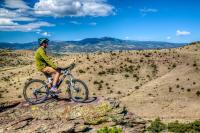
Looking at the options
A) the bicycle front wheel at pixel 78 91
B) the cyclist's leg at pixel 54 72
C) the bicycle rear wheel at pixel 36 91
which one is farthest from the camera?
the bicycle rear wheel at pixel 36 91

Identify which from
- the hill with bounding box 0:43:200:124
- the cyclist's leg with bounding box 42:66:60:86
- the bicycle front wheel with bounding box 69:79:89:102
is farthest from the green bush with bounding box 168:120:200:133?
the cyclist's leg with bounding box 42:66:60:86

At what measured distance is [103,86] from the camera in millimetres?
66500

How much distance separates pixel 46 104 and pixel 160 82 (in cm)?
5129

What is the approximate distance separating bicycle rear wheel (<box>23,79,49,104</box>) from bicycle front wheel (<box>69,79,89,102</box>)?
1451 mm

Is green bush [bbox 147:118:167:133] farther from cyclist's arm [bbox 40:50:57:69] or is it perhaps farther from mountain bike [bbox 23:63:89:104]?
cyclist's arm [bbox 40:50:57:69]

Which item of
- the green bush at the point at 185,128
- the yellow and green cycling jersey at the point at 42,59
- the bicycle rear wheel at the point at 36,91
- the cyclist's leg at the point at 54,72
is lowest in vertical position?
the green bush at the point at 185,128

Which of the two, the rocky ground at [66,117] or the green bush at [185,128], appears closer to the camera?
the rocky ground at [66,117]

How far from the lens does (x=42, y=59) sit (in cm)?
1753

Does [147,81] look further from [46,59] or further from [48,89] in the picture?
[46,59]

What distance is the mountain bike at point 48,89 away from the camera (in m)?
17.6

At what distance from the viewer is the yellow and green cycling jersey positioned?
1712 centimetres

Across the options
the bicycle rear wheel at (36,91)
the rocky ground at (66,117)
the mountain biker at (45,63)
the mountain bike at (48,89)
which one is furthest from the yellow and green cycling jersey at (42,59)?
the rocky ground at (66,117)

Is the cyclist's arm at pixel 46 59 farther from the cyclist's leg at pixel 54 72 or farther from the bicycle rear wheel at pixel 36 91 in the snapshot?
the bicycle rear wheel at pixel 36 91

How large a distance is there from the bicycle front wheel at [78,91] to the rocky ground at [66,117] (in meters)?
0.38
